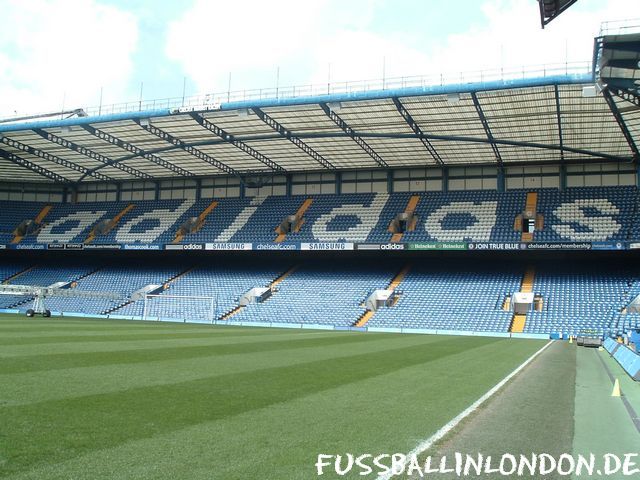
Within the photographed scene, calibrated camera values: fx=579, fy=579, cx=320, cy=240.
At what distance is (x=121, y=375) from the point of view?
11539 millimetres

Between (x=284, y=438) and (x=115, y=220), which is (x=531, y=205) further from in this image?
(x=284, y=438)

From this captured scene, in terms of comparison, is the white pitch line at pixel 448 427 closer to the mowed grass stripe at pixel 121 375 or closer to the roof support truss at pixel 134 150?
the mowed grass stripe at pixel 121 375

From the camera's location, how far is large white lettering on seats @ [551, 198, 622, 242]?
39906 mm

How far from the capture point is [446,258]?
153ft

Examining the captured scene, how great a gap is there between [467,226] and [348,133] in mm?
12278

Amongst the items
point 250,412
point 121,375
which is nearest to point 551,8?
point 250,412

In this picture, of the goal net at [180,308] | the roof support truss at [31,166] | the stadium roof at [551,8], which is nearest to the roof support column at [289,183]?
the goal net at [180,308]

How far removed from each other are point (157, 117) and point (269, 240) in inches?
566

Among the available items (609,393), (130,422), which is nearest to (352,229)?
(609,393)

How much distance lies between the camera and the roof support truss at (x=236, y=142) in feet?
126

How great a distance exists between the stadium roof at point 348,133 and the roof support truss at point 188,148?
9 cm

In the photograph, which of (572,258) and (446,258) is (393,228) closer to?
(446,258)

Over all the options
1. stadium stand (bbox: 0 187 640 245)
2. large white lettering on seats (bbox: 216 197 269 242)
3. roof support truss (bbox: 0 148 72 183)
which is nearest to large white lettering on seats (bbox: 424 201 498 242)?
stadium stand (bbox: 0 187 640 245)

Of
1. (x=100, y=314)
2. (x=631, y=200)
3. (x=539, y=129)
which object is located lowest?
(x=100, y=314)
